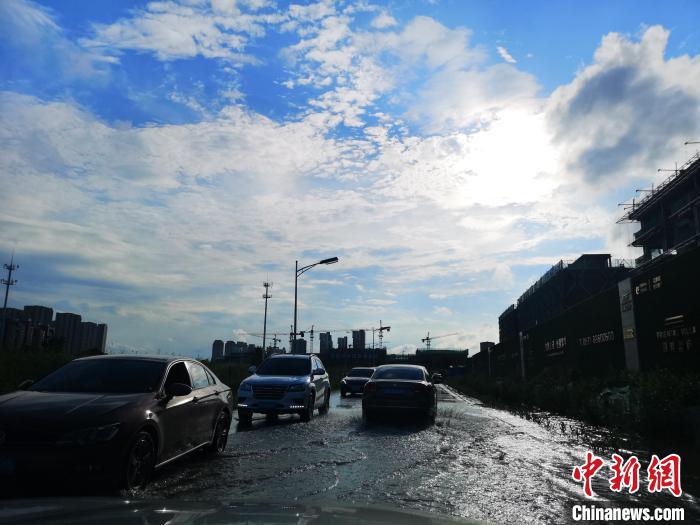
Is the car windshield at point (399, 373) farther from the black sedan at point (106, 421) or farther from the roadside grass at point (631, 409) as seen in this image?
the black sedan at point (106, 421)

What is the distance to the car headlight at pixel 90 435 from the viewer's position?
5.74 metres

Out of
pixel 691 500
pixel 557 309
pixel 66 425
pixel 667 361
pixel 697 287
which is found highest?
pixel 557 309

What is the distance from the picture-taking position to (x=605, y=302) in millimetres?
24594

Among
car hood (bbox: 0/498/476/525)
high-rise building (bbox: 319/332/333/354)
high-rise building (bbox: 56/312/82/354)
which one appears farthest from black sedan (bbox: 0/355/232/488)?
high-rise building (bbox: 319/332/333/354)

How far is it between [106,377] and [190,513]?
416 cm

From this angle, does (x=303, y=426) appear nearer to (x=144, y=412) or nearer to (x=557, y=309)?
(x=144, y=412)

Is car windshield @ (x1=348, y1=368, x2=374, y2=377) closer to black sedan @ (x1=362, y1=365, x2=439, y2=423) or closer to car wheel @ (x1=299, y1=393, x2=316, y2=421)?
black sedan @ (x1=362, y1=365, x2=439, y2=423)

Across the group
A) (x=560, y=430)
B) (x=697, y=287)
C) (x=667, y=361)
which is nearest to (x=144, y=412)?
(x=560, y=430)

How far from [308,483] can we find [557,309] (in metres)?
63.5

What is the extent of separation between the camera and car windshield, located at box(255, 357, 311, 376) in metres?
15.6

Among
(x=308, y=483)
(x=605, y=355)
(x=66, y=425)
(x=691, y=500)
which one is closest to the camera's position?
(x=66, y=425)

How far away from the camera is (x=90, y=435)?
19.2 ft

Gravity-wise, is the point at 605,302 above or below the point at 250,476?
above
